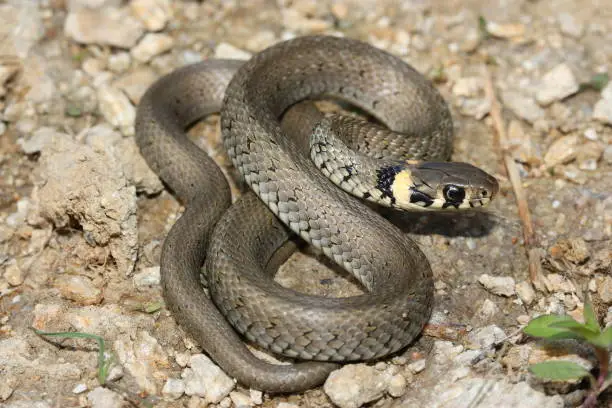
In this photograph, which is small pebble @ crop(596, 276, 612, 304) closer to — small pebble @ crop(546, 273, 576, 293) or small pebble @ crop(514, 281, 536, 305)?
small pebble @ crop(546, 273, 576, 293)

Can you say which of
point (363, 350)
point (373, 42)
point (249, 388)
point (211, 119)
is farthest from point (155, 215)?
point (373, 42)

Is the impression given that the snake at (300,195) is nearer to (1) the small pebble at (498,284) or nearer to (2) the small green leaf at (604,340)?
(1) the small pebble at (498,284)

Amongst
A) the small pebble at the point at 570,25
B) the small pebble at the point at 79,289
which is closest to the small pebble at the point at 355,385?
the small pebble at the point at 79,289

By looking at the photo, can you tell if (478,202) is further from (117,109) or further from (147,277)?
(117,109)

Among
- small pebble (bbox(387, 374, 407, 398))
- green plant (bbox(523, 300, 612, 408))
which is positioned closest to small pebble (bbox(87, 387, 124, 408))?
small pebble (bbox(387, 374, 407, 398))

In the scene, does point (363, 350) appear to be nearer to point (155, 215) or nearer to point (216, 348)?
point (216, 348)

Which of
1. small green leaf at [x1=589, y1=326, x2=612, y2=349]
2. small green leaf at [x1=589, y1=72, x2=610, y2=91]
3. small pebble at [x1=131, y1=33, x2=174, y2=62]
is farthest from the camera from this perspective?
small pebble at [x1=131, y1=33, x2=174, y2=62]
